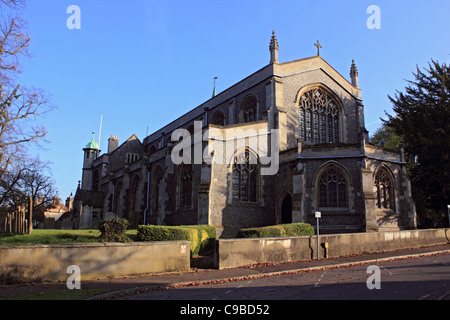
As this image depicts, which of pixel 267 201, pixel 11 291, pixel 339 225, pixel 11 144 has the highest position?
pixel 11 144

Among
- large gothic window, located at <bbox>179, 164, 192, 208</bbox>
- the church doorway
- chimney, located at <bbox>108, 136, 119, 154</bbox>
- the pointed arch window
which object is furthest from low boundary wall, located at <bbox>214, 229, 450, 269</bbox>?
chimney, located at <bbox>108, 136, 119, 154</bbox>

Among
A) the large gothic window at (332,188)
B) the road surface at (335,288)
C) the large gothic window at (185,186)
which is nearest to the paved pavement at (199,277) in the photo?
the road surface at (335,288)

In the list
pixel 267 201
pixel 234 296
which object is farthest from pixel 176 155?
pixel 234 296

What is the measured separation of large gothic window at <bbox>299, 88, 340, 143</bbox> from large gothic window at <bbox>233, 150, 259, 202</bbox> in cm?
581

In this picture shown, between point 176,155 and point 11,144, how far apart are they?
12.6 metres

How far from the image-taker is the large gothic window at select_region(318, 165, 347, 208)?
23.8m

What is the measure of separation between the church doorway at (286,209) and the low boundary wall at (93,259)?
11.6 metres

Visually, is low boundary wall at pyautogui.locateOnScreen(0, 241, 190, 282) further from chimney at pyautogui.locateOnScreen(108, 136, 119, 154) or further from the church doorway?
chimney at pyautogui.locateOnScreen(108, 136, 119, 154)

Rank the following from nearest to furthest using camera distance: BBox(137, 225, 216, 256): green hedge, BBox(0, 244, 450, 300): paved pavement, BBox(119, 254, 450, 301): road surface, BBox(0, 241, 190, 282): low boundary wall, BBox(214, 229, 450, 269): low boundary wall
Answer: BBox(119, 254, 450, 301): road surface
BBox(0, 244, 450, 300): paved pavement
BBox(0, 241, 190, 282): low boundary wall
BBox(214, 229, 450, 269): low boundary wall
BBox(137, 225, 216, 256): green hedge

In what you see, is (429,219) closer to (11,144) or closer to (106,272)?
(106,272)

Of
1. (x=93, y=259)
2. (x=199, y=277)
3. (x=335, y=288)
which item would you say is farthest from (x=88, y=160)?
(x=335, y=288)

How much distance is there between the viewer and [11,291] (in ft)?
35.7

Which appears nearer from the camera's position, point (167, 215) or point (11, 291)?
point (11, 291)

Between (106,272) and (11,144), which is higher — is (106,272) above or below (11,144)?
below
